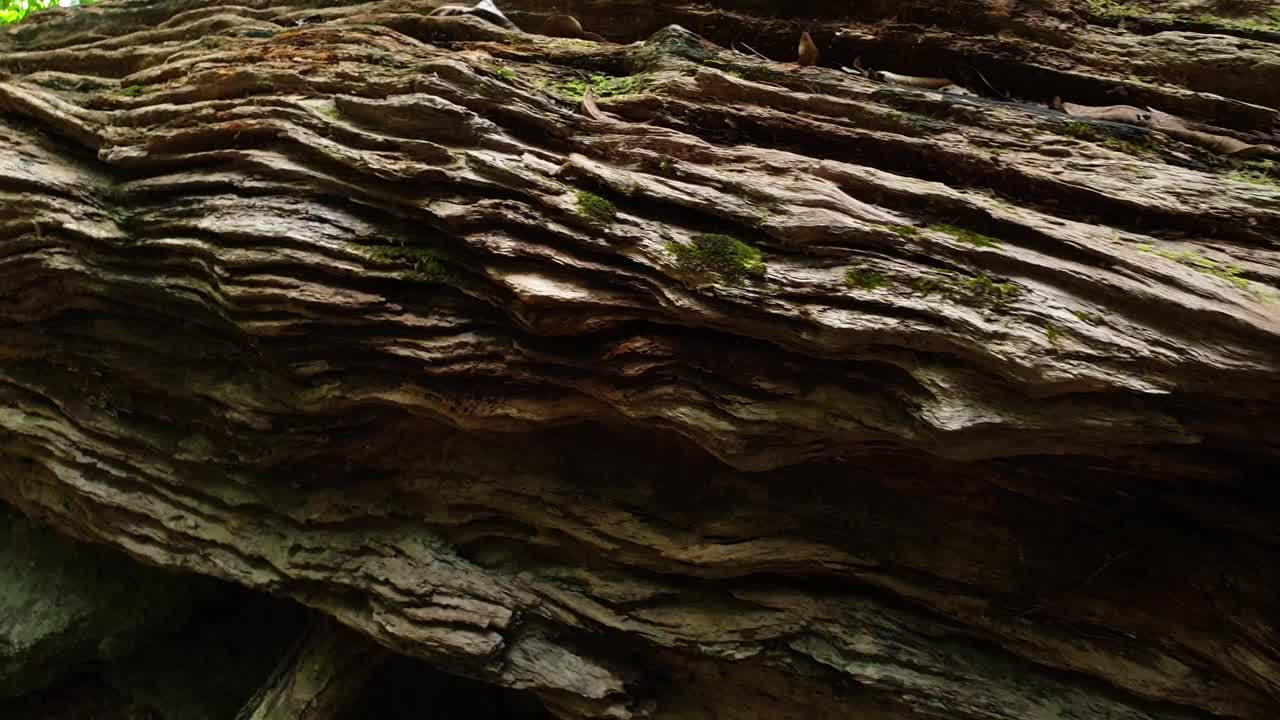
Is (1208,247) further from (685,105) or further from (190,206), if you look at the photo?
(190,206)

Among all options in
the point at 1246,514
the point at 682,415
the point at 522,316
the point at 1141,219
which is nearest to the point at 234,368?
the point at 522,316

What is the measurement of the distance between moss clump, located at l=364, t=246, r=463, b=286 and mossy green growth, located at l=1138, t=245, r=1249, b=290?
3.61 meters

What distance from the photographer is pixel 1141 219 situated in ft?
12.5

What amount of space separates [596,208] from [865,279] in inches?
56.8

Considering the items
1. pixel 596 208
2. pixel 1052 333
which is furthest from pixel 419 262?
pixel 1052 333

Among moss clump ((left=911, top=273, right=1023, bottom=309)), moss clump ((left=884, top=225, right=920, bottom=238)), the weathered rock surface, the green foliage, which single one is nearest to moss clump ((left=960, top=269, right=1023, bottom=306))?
moss clump ((left=911, top=273, right=1023, bottom=309))

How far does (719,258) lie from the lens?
367cm

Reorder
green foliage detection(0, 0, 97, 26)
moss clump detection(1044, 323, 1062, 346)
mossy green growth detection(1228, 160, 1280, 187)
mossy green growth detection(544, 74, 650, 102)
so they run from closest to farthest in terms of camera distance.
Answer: moss clump detection(1044, 323, 1062, 346), mossy green growth detection(1228, 160, 1280, 187), mossy green growth detection(544, 74, 650, 102), green foliage detection(0, 0, 97, 26)

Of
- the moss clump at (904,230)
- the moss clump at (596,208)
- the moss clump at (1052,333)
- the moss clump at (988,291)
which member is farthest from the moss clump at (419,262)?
the moss clump at (1052,333)

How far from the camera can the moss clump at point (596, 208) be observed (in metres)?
3.90

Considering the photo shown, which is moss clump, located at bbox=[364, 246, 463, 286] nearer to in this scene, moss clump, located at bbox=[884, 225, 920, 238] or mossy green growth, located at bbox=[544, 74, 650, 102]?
mossy green growth, located at bbox=[544, 74, 650, 102]

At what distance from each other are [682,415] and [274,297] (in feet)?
8.33

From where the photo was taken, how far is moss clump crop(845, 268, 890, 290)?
347cm

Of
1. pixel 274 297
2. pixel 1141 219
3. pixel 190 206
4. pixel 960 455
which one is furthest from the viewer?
pixel 190 206
